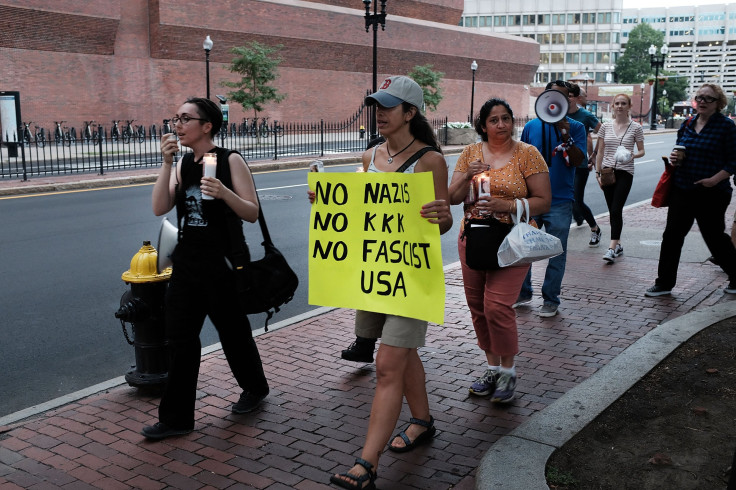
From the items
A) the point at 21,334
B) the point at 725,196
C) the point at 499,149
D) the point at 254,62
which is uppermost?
the point at 254,62

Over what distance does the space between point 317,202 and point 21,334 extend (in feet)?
12.0

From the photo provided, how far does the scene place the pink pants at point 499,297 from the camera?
4797 millimetres

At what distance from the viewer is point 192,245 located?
4398 mm

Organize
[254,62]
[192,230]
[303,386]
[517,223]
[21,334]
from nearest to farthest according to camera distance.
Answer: [192,230] → [517,223] → [303,386] → [21,334] → [254,62]

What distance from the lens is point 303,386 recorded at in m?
5.25

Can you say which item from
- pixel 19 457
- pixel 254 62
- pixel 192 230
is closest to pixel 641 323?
pixel 192 230

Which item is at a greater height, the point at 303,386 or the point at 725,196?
the point at 725,196

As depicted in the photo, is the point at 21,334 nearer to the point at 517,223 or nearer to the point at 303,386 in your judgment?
the point at 303,386

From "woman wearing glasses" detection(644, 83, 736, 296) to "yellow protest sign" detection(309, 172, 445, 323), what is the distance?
440 centimetres

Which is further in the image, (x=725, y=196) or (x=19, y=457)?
(x=725, y=196)

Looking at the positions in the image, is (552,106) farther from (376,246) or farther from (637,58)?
(637,58)

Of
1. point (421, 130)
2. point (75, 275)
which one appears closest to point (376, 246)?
point (421, 130)

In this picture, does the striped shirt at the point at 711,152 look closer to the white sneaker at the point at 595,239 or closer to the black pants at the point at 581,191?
the black pants at the point at 581,191

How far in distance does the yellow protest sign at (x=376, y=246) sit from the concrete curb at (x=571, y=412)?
796mm
